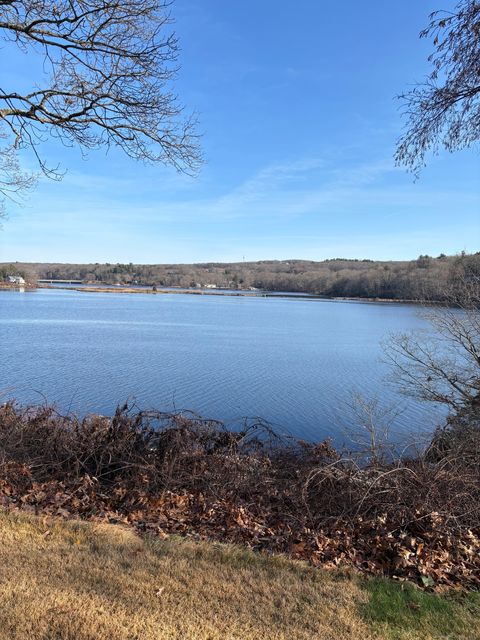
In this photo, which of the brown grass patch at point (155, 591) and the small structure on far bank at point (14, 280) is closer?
the brown grass patch at point (155, 591)

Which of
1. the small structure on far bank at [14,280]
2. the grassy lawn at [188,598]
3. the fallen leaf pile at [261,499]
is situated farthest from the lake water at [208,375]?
the small structure on far bank at [14,280]

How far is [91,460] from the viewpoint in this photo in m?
7.23

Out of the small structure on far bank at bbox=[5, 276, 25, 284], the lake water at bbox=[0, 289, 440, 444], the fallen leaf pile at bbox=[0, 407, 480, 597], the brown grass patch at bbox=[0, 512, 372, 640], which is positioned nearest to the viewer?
the brown grass patch at bbox=[0, 512, 372, 640]

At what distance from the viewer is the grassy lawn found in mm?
3338

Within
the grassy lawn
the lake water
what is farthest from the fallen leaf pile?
the lake water

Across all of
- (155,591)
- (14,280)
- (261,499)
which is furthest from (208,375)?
(14,280)

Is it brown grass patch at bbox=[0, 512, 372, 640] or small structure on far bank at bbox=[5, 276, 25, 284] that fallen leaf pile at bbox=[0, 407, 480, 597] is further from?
small structure on far bank at bbox=[5, 276, 25, 284]

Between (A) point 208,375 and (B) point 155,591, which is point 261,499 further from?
(A) point 208,375

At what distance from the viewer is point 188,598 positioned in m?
3.77

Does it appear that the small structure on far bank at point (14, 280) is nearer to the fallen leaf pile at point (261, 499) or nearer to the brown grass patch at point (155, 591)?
the fallen leaf pile at point (261, 499)

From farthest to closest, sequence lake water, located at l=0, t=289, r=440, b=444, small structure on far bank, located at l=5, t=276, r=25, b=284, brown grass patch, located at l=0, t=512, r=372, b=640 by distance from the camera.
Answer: small structure on far bank, located at l=5, t=276, r=25, b=284 < lake water, located at l=0, t=289, r=440, b=444 < brown grass patch, located at l=0, t=512, r=372, b=640

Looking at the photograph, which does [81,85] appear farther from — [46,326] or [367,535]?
[46,326]

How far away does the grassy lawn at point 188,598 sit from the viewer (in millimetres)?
3338

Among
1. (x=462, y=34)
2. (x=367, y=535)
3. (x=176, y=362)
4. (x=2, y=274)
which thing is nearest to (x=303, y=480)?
(x=367, y=535)
